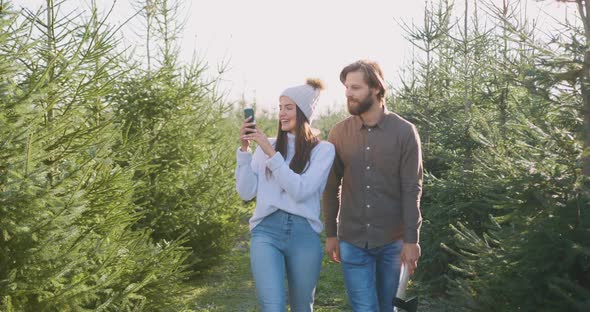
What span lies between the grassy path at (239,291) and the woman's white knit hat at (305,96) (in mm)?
3452

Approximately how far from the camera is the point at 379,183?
4.23m

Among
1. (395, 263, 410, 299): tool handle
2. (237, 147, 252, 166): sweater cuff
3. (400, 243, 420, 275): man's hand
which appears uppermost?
(237, 147, 252, 166): sweater cuff

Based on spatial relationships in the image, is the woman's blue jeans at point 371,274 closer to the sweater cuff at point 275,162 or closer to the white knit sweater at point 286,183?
the white knit sweater at point 286,183

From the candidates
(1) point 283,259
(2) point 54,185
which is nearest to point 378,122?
(1) point 283,259

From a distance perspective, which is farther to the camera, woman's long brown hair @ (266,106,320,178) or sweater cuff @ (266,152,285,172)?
woman's long brown hair @ (266,106,320,178)

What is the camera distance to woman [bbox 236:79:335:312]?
3.83m

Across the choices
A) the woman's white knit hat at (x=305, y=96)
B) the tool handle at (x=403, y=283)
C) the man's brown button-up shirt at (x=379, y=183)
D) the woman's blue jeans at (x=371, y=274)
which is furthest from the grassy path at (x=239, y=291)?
the woman's white knit hat at (x=305, y=96)

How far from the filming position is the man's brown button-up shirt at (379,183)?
4.16 m

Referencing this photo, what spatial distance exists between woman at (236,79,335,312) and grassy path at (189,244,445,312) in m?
3.14

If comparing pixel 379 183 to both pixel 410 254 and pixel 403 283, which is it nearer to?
pixel 410 254

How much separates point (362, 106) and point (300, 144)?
485 mm

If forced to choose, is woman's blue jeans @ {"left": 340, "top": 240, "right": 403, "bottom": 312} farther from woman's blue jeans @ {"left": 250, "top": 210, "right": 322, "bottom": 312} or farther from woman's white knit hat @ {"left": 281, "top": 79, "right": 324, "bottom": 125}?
woman's white knit hat @ {"left": 281, "top": 79, "right": 324, "bottom": 125}

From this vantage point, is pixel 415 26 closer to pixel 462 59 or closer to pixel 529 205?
pixel 462 59

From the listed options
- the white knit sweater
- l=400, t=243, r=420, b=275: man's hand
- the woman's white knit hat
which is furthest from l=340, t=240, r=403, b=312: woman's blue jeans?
the woman's white knit hat
